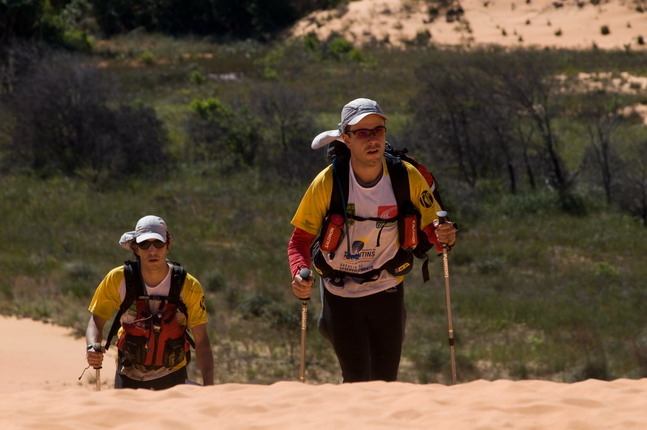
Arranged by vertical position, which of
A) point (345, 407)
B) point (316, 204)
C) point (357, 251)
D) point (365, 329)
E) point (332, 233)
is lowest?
point (345, 407)

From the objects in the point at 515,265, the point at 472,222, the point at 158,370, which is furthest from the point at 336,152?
the point at 472,222

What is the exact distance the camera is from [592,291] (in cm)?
1722

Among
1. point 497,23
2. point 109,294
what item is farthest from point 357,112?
point 497,23

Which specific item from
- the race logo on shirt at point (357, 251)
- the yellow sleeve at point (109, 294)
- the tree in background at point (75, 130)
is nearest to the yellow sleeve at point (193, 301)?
the yellow sleeve at point (109, 294)

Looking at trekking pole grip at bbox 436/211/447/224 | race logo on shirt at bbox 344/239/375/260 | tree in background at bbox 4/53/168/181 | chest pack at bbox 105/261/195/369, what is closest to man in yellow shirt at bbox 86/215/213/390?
chest pack at bbox 105/261/195/369

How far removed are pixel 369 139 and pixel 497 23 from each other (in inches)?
1950

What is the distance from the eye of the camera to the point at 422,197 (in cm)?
641

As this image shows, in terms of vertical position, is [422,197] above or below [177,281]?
above

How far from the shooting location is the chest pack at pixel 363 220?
6.30m

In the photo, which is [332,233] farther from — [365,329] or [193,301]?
[193,301]

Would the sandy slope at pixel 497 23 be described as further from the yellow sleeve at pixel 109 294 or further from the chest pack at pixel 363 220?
the yellow sleeve at pixel 109 294

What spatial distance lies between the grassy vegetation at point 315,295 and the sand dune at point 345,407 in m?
6.49

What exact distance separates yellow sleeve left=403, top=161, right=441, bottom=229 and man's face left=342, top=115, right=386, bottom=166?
28cm

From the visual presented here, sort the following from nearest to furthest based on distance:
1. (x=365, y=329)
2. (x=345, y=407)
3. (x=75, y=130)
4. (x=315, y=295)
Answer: (x=345, y=407) < (x=365, y=329) < (x=315, y=295) < (x=75, y=130)
